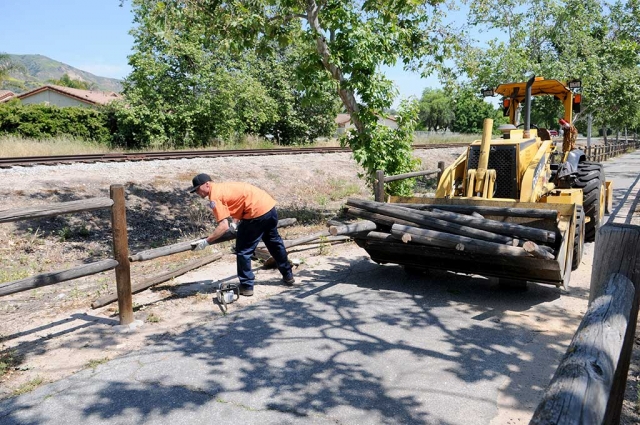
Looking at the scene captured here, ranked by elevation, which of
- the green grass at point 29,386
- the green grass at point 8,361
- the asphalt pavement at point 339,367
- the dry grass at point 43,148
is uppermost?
the dry grass at point 43,148

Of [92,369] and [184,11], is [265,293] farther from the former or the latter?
[184,11]

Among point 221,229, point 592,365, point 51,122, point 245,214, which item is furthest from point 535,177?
point 51,122

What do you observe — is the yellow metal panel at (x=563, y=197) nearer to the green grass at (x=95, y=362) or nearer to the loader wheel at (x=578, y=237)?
the loader wheel at (x=578, y=237)

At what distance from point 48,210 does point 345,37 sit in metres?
7.09

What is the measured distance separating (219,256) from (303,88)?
4668 millimetres

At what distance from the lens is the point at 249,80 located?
28234 mm

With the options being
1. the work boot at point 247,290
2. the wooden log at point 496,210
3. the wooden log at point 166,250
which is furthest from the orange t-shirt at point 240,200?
the wooden log at point 496,210

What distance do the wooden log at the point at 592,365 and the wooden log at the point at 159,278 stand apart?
5210mm

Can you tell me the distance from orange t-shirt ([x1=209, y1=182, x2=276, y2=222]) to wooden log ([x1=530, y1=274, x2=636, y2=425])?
4.42 m

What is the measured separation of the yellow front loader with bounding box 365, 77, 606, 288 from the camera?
5.67 m

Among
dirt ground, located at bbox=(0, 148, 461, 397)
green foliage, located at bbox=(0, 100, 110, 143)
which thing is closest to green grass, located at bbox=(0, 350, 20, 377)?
dirt ground, located at bbox=(0, 148, 461, 397)

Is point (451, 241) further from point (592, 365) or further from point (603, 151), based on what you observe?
point (603, 151)

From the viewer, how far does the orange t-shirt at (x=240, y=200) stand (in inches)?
238

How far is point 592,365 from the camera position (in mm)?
1714
